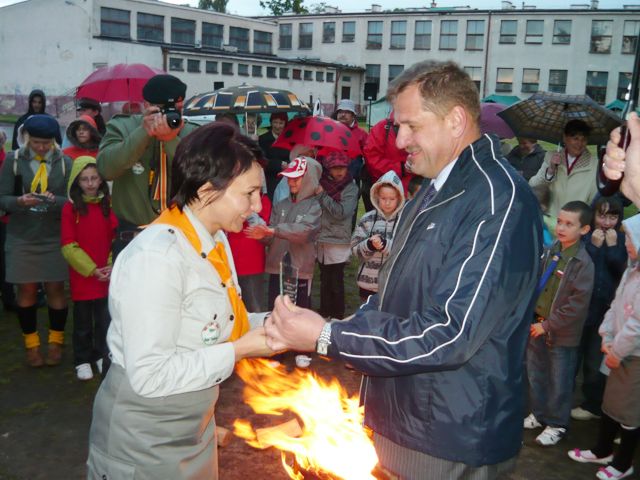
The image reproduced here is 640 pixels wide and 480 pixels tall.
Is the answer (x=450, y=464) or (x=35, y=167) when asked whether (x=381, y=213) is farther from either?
(x=450, y=464)

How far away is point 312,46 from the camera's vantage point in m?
59.8

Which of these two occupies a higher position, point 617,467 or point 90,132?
point 90,132

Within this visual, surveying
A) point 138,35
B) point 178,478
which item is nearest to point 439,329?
point 178,478

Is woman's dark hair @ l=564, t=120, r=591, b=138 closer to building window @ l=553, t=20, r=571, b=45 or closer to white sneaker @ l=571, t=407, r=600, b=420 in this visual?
white sneaker @ l=571, t=407, r=600, b=420

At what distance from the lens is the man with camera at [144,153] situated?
4543mm

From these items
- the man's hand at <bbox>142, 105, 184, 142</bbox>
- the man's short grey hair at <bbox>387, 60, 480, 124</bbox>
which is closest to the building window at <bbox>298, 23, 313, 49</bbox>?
the man's hand at <bbox>142, 105, 184, 142</bbox>

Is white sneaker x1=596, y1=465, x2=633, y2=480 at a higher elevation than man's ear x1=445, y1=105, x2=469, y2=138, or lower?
lower

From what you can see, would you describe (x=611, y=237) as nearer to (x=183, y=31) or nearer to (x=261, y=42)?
(x=183, y=31)

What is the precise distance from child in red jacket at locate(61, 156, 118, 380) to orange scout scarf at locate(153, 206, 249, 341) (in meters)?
3.34

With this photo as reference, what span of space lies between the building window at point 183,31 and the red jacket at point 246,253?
48170mm

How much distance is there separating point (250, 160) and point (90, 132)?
19.8 ft

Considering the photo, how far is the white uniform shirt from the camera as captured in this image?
230 cm

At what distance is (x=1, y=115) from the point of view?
40125 millimetres

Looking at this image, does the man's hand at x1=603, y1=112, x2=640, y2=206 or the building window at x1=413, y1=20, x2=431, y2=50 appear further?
the building window at x1=413, y1=20, x2=431, y2=50
